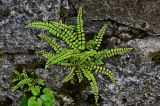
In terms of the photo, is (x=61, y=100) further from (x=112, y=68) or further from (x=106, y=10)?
(x=106, y=10)

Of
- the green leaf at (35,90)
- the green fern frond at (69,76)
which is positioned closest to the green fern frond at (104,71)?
the green fern frond at (69,76)

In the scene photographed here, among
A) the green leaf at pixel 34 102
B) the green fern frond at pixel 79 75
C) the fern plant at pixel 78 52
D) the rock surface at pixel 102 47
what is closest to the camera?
the green leaf at pixel 34 102

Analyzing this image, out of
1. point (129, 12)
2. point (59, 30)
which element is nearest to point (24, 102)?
point (59, 30)

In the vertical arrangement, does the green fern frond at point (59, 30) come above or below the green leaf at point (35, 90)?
above

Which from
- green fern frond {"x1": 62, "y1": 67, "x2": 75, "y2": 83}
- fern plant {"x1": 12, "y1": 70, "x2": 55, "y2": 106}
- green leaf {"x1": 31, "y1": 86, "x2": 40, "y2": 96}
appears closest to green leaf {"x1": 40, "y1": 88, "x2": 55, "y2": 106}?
fern plant {"x1": 12, "y1": 70, "x2": 55, "y2": 106}

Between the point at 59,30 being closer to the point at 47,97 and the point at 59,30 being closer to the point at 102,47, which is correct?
the point at 102,47

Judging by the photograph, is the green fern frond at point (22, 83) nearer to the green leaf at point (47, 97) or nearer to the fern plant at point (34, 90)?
the fern plant at point (34, 90)

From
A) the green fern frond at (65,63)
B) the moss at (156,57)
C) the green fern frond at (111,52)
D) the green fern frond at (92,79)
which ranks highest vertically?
the green fern frond at (111,52)

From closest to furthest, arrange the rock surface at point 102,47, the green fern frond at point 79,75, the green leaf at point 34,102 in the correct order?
the green leaf at point 34,102 → the rock surface at point 102,47 → the green fern frond at point 79,75

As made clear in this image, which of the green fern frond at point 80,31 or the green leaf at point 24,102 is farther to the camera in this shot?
the green leaf at point 24,102
